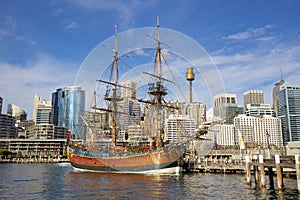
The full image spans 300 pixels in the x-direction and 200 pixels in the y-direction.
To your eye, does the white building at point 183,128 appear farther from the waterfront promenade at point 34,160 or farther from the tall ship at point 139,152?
the waterfront promenade at point 34,160

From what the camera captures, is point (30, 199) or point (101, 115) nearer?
point (30, 199)

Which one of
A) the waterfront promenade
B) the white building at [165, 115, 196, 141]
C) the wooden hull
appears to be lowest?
the waterfront promenade

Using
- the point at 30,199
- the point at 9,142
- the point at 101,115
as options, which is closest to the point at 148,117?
the point at 101,115

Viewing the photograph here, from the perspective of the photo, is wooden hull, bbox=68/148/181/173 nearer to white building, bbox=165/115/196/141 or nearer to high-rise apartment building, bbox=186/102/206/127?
white building, bbox=165/115/196/141

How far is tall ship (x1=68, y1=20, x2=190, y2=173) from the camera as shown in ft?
175

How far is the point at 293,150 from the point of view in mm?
58594

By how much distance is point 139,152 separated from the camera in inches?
2340

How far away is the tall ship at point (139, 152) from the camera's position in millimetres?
53312

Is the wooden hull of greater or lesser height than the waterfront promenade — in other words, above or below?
above

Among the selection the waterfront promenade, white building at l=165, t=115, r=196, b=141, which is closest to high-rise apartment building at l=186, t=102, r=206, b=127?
white building at l=165, t=115, r=196, b=141

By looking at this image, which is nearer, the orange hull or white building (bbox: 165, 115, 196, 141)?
the orange hull

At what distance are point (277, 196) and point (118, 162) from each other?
3620 centimetres

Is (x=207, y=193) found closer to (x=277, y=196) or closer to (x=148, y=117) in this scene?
(x=277, y=196)

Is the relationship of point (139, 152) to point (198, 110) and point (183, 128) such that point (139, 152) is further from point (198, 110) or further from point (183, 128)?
point (198, 110)
